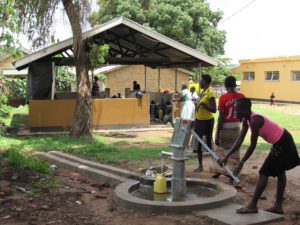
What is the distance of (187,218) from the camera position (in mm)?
5750

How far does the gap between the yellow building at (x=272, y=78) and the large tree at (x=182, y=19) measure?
5659 mm

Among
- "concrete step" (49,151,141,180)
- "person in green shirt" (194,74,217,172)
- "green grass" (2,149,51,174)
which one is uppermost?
"person in green shirt" (194,74,217,172)

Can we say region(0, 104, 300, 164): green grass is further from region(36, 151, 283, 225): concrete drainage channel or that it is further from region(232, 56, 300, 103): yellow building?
region(232, 56, 300, 103): yellow building

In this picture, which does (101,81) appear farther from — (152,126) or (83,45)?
(83,45)

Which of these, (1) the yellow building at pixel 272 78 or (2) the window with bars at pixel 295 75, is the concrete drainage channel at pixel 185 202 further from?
(2) the window with bars at pixel 295 75

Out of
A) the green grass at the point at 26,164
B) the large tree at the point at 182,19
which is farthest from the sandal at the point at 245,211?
the large tree at the point at 182,19

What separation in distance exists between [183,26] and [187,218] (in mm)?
30820

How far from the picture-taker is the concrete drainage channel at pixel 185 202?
18.3ft

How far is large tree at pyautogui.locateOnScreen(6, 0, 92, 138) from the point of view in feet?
42.5

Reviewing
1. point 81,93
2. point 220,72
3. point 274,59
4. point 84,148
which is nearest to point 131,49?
point 81,93

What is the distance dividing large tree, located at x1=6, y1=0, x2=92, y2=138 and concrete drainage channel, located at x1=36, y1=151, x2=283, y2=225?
603 centimetres

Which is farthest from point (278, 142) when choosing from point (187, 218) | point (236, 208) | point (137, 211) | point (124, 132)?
point (124, 132)

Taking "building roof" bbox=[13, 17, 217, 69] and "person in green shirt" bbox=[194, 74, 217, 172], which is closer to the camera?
"person in green shirt" bbox=[194, 74, 217, 172]

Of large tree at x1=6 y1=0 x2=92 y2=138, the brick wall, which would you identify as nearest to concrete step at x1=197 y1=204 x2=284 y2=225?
large tree at x1=6 y1=0 x2=92 y2=138
